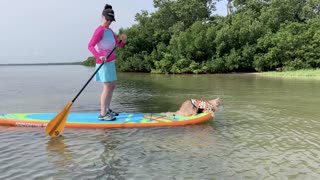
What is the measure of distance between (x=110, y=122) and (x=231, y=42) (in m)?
41.3

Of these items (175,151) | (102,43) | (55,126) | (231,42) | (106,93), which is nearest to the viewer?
(175,151)

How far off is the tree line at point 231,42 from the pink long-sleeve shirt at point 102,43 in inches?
1457

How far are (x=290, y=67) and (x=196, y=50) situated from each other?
12605 millimetres

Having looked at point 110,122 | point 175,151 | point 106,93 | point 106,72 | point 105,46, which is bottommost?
point 175,151

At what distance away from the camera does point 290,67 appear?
42.4 meters

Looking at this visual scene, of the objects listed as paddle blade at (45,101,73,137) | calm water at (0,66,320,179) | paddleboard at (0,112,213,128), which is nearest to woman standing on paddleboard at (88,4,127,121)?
paddleboard at (0,112,213,128)

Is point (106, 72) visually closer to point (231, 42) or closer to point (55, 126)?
point (55, 126)

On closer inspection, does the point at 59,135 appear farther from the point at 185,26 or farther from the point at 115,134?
the point at 185,26

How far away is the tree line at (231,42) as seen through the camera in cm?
4322

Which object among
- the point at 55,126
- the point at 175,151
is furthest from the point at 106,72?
the point at 175,151

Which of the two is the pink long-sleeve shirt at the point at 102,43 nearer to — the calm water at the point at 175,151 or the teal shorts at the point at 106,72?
the teal shorts at the point at 106,72

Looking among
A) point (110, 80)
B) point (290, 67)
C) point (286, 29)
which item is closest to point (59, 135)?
point (110, 80)

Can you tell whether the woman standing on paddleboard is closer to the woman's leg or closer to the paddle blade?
the woman's leg

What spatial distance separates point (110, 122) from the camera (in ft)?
30.3
